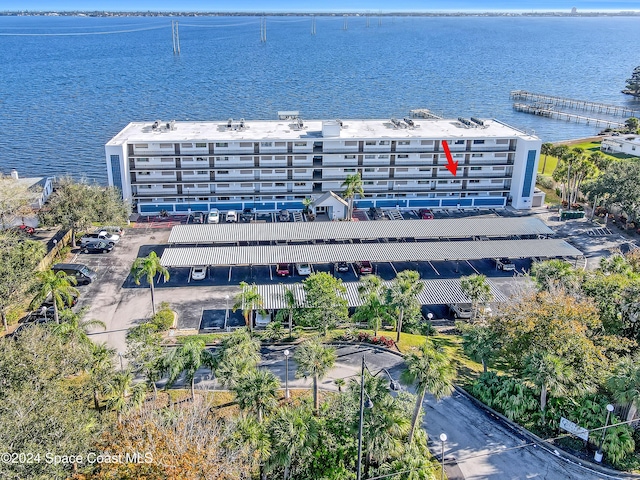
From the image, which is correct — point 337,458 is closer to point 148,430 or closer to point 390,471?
point 390,471

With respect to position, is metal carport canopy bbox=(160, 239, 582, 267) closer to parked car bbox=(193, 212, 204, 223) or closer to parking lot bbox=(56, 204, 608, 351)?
parking lot bbox=(56, 204, 608, 351)

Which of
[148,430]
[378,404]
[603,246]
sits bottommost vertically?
[603,246]

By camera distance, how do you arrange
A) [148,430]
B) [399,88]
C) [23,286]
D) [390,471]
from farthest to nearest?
1. [399,88]
2. [23,286]
3. [390,471]
4. [148,430]

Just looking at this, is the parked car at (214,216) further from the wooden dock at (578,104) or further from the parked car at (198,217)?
the wooden dock at (578,104)

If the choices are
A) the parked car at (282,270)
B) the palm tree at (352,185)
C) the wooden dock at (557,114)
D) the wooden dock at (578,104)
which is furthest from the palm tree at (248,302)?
the wooden dock at (578,104)

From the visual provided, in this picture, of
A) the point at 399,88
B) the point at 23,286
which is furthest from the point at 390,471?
the point at 399,88

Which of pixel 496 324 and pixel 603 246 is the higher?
pixel 496 324

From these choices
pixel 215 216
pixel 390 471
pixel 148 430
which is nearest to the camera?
pixel 148 430
